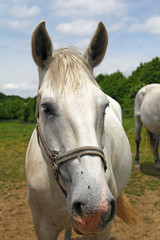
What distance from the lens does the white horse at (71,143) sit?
3.87ft

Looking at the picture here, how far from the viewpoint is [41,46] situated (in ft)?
5.31

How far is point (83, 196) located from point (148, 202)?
3.63 metres

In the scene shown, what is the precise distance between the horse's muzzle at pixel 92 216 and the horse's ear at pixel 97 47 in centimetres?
106

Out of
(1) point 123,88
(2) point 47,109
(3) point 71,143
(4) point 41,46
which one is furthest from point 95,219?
(1) point 123,88

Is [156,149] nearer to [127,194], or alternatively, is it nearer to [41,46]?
[127,194]

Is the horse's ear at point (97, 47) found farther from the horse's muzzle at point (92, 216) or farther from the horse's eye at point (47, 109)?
the horse's muzzle at point (92, 216)

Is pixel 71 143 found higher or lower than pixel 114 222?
higher

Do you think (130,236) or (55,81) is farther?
(130,236)

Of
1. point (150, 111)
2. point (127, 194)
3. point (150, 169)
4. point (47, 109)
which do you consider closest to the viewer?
point (47, 109)

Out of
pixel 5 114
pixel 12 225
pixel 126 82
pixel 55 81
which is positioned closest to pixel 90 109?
pixel 55 81

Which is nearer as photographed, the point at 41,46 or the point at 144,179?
the point at 41,46

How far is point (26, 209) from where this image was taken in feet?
13.5

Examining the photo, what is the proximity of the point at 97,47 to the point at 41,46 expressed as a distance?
1.42 ft

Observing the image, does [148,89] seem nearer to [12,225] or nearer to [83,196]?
[12,225]
